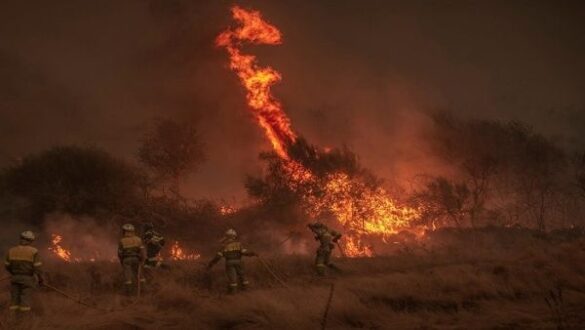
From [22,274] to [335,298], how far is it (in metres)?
7.80

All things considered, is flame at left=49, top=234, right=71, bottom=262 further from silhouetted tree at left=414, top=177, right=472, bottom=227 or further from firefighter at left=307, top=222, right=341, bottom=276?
silhouetted tree at left=414, top=177, right=472, bottom=227

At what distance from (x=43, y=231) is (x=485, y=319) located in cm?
2936

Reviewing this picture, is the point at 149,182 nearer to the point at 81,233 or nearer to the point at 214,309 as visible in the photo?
the point at 81,233

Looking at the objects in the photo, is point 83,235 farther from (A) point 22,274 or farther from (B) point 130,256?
(A) point 22,274

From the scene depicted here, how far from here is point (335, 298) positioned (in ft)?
41.2

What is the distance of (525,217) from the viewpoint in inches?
2137

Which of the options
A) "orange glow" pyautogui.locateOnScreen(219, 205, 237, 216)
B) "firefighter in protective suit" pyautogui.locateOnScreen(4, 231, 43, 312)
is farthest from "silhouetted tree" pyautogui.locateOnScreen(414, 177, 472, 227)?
"firefighter in protective suit" pyautogui.locateOnScreen(4, 231, 43, 312)

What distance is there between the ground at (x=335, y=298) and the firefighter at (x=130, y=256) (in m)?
0.64

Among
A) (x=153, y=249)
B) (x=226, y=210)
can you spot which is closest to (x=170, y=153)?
(x=226, y=210)

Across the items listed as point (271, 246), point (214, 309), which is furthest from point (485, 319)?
point (271, 246)

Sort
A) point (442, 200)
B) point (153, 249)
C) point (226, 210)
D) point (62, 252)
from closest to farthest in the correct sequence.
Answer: point (153, 249)
point (62, 252)
point (226, 210)
point (442, 200)

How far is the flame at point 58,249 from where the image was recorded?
3034 centimetres

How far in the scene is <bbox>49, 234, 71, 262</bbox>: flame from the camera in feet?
99.6

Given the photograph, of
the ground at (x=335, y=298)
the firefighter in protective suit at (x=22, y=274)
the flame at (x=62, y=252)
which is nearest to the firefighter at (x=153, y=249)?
the ground at (x=335, y=298)
